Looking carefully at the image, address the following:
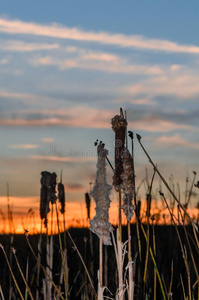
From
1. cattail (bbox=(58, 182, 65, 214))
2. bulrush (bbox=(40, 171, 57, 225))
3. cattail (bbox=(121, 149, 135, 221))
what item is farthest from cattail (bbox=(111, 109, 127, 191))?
cattail (bbox=(58, 182, 65, 214))

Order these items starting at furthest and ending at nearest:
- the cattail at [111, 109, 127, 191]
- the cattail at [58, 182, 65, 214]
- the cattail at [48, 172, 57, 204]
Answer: the cattail at [58, 182, 65, 214]
the cattail at [48, 172, 57, 204]
the cattail at [111, 109, 127, 191]

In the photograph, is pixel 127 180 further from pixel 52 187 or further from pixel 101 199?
pixel 52 187

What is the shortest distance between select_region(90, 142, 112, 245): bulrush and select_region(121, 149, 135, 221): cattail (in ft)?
0.22

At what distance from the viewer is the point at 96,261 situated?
5258 millimetres

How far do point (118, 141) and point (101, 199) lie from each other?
0.75 feet

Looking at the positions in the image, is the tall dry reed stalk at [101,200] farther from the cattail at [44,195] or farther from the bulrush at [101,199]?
the cattail at [44,195]

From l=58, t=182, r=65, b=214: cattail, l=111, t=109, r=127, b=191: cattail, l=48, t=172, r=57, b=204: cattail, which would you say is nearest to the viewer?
l=111, t=109, r=127, b=191: cattail

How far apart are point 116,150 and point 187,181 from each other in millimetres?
3586

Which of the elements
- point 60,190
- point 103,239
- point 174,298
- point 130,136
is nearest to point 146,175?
point 174,298

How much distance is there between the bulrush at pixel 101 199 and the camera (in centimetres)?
172

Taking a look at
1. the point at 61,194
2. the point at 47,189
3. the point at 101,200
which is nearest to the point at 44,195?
the point at 47,189

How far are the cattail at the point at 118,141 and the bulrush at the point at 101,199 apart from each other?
1.7 inches

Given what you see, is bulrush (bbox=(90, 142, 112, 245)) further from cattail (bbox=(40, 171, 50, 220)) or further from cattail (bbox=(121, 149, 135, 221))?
cattail (bbox=(40, 171, 50, 220))

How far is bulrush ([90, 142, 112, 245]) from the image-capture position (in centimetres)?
172
